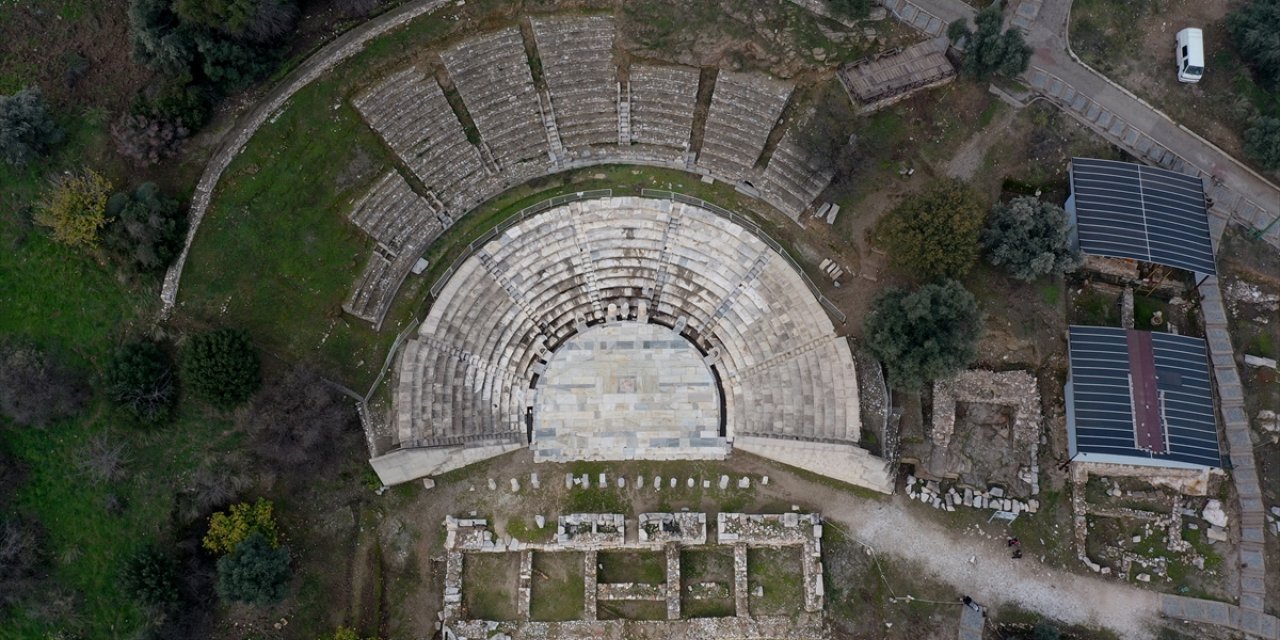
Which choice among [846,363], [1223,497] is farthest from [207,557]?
[1223,497]

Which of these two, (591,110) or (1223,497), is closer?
(1223,497)

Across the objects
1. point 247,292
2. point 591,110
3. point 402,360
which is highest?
point 591,110

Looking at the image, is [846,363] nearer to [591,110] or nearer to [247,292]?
[591,110]

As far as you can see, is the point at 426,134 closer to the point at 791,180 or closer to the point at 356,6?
the point at 356,6

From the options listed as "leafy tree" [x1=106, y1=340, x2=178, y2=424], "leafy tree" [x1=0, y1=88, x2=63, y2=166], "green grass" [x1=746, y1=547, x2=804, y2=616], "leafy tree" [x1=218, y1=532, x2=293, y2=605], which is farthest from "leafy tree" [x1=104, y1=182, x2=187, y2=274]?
"green grass" [x1=746, y1=547, x2=804, y2=616]

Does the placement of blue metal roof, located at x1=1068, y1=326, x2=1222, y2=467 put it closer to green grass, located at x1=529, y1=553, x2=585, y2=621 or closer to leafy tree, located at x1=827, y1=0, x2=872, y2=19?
leafy tree, located at x1=827, y1=0, x2=872, y2=19

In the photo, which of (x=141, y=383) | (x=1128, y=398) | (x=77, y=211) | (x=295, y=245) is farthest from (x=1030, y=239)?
(x=77, y=211)
